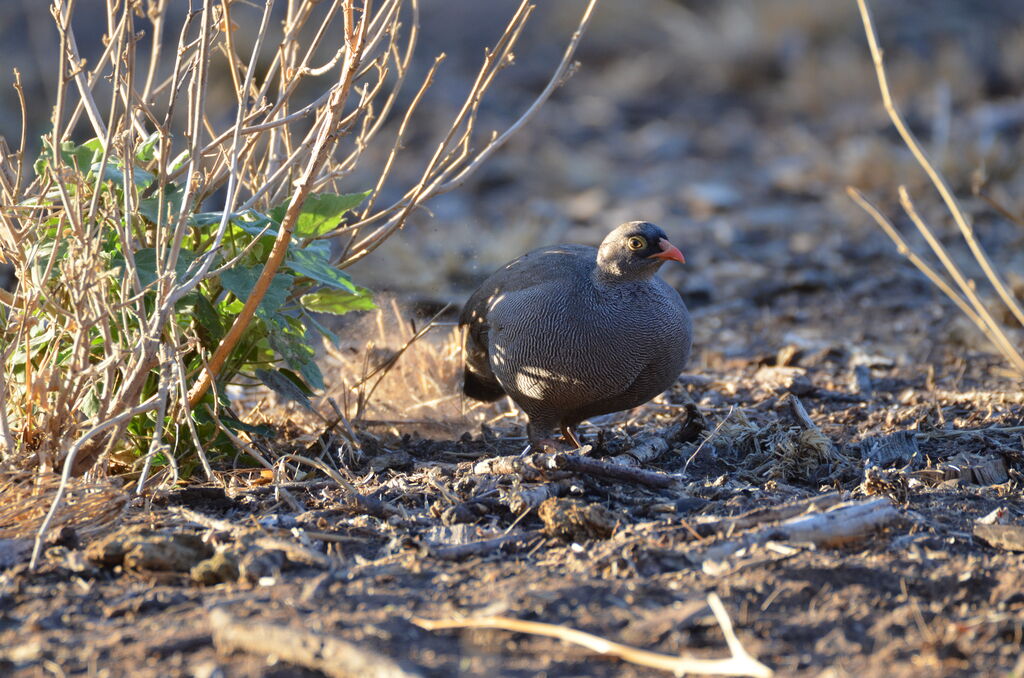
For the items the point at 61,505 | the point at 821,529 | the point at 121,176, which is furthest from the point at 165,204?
the point at 821,529

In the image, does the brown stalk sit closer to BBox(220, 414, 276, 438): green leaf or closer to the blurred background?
BBox(220, 414, 276, 438): green leaf

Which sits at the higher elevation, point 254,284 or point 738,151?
point 254,284

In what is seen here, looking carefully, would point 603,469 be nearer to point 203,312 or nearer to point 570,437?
point 570,437

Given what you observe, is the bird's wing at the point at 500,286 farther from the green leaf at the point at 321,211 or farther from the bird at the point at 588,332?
the green leaf at the point at 321,211

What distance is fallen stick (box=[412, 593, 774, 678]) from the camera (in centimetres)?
240

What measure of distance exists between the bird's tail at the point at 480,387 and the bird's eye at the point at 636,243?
953mm

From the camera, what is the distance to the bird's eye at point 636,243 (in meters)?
4.34

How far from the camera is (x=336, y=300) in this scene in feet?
13.8

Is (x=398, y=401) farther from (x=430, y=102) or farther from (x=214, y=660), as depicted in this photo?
(x=430, y=102)

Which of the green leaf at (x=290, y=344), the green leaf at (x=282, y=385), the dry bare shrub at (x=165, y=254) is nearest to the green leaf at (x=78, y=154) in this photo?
the dry bare shrub at (x=165, y=254)

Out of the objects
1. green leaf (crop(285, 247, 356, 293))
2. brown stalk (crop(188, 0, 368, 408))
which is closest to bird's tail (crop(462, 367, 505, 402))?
green leaf (crop(285, 247, 356, 293))

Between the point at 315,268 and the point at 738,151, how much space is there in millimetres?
7914

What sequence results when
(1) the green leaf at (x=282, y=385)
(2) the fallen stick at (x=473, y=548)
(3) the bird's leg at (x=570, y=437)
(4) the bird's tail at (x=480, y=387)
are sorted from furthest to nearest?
1. (4) the bird's tail at (x=480, y=387)
2. (3) the bird's leg at (x=570, y=437)
3. (1) the green leaf at (x=282, y=385)
4. (2) the fallen stick at (x=473, y=548)

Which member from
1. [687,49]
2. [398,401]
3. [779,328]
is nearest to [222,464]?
[398,401]
